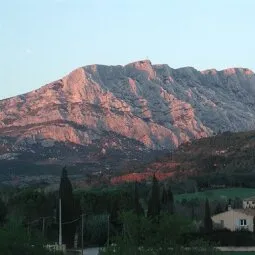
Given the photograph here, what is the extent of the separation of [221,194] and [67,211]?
44135 millimetres

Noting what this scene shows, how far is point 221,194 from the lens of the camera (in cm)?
9294

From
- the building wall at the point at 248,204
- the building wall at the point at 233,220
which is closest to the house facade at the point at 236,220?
the building wall at the point at 233,220

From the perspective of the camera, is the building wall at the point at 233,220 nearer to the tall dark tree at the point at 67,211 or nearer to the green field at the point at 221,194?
the green field at the point at 221,194

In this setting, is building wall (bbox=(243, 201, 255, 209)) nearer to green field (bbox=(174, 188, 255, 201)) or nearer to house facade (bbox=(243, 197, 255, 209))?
house facade (bbox=(243, 197, 255, 209))

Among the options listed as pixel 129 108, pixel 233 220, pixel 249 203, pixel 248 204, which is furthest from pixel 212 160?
pixel 129 108

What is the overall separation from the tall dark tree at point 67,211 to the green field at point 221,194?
35.5 metres

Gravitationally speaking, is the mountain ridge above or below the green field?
above

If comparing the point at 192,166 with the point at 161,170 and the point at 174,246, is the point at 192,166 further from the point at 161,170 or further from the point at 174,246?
the point at 174,246

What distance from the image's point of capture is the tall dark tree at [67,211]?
172 feet

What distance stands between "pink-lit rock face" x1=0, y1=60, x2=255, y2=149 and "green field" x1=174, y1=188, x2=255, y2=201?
6125 cm

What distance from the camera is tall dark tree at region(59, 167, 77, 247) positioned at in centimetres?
5241

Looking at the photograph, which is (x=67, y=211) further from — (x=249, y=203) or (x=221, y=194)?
(x=221, y=194)

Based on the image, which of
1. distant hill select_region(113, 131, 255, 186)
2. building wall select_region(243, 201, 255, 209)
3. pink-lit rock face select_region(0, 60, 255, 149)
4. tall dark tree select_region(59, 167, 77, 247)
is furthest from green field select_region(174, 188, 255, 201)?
pink-lit rock face select_region(0, 60, 255, 149)

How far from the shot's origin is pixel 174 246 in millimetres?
20922
